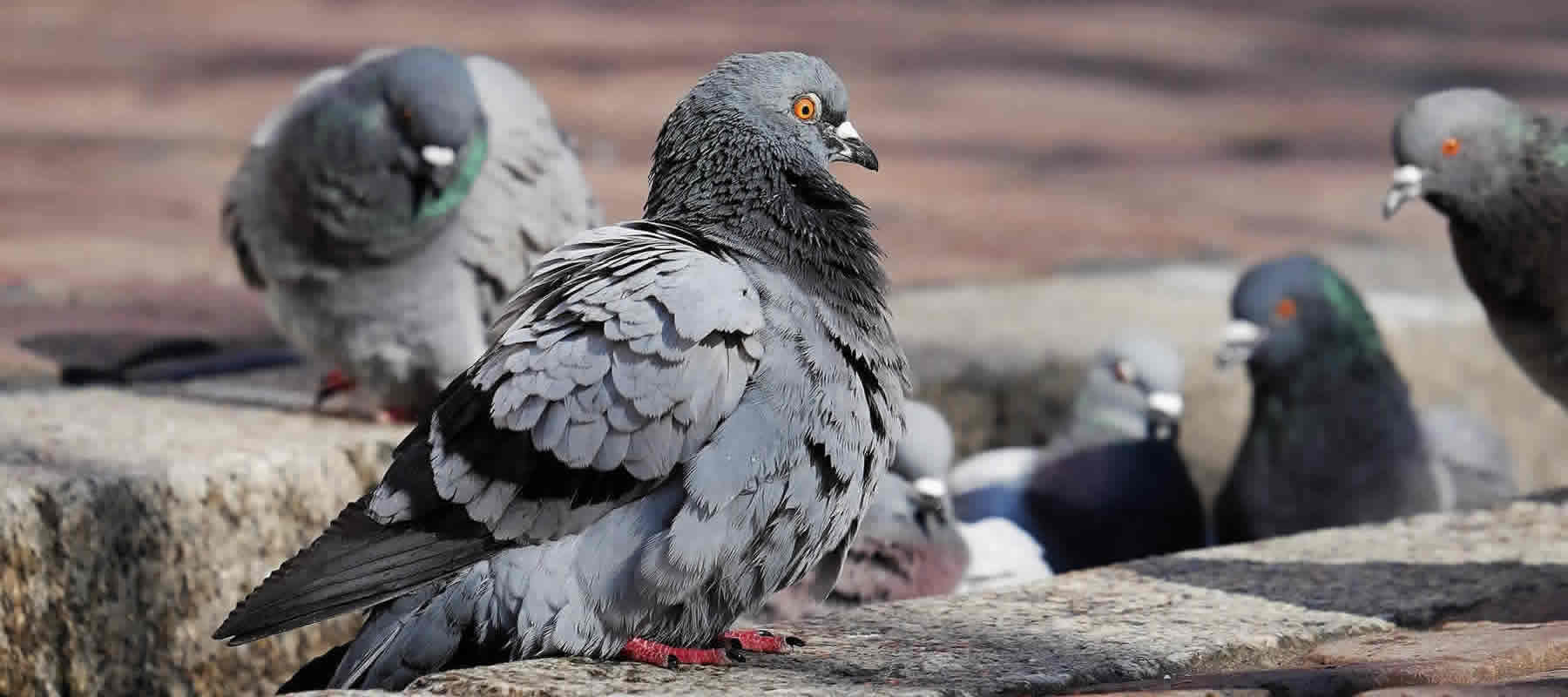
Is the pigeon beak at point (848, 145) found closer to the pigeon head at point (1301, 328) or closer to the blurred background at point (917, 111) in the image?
the pigeon head at point (1301, 328)

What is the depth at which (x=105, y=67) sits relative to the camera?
36.5 feet

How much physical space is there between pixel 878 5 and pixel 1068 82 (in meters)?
2.46

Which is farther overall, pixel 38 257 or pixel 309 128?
pixel 38 257

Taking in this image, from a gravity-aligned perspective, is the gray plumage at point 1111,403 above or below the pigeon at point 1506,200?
below

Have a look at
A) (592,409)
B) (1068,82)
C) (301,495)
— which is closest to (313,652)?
(301,495)

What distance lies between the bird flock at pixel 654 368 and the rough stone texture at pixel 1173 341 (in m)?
0.53

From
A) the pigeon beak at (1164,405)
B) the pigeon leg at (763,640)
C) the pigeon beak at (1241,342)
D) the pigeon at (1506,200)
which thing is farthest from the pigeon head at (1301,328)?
the pigeon leg at (763,640)

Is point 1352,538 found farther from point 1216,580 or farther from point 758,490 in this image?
point 758,490

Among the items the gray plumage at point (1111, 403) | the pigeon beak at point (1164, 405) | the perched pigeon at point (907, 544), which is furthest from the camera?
the pigeon beak at point (1164, 405)

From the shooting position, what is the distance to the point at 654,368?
302 centimetres

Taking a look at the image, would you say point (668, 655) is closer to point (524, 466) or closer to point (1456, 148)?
point (524, 466)

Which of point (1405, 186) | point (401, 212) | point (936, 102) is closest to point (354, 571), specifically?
point (401, 212)

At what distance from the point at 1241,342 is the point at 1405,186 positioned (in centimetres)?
78

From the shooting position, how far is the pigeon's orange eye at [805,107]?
344 centimetres
